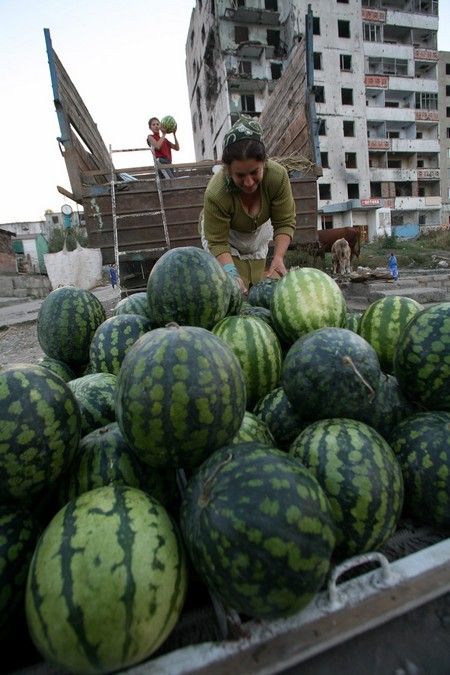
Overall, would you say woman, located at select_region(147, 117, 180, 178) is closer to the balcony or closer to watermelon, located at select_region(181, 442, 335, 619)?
watermelon, located at select_region(181, 442, 335, 619)

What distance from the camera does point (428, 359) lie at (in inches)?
63.0

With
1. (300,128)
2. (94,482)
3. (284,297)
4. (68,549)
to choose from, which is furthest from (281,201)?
(300,128)

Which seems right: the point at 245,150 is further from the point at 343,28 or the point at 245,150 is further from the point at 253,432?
the point at 343,28

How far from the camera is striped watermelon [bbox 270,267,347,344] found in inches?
86.3

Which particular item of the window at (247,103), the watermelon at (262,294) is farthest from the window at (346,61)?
the watermelon at (262,294)

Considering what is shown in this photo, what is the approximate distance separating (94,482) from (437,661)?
109 cm

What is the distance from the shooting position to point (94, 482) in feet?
4.35

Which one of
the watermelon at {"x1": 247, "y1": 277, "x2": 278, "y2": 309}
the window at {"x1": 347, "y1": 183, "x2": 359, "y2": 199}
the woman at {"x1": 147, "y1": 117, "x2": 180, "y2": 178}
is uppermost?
the window at {"x1": 347, "y1": 183, "x2": 359, "y2": 199}

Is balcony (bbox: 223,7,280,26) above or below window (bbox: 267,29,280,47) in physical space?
above

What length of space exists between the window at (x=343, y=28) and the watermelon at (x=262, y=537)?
45.9 m

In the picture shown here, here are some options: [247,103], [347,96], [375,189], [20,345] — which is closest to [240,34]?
[247,103]

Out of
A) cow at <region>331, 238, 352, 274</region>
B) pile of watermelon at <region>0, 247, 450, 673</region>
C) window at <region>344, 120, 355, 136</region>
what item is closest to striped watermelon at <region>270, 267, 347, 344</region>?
pile of watermelon at <region>0, 247, 450, 673</region>

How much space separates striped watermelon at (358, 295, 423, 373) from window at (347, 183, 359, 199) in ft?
135

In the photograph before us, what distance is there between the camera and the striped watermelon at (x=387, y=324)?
2.08m
